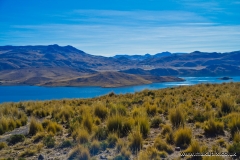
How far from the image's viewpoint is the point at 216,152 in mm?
5105

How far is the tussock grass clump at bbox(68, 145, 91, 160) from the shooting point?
5293 mm

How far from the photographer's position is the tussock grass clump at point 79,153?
529 cm

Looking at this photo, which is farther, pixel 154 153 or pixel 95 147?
pixel 95 147

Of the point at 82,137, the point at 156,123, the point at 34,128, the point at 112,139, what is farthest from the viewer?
the point at 156,123

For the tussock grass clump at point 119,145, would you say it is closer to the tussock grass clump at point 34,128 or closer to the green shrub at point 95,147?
the green shrub at point 95,147

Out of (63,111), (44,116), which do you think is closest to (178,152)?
(63,111)

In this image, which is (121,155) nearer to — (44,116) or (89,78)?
(44,116)

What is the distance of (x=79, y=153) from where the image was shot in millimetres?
5465

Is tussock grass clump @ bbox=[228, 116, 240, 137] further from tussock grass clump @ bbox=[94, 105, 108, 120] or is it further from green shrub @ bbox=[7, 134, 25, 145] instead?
green shrub @ bbox=[7, 134, 25, 145]

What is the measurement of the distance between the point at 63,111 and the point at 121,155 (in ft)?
18.9

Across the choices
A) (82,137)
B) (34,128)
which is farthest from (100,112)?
(82,137)

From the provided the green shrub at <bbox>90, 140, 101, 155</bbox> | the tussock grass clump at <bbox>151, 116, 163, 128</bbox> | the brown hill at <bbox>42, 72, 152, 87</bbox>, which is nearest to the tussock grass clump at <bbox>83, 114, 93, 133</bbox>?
the green shrub at <bbox>90, 140, 101, 155</bbox>

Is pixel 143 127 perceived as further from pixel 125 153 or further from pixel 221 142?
pixel 221 142

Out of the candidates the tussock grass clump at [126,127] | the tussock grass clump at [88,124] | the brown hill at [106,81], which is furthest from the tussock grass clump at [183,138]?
the brown hill at [106,81]
